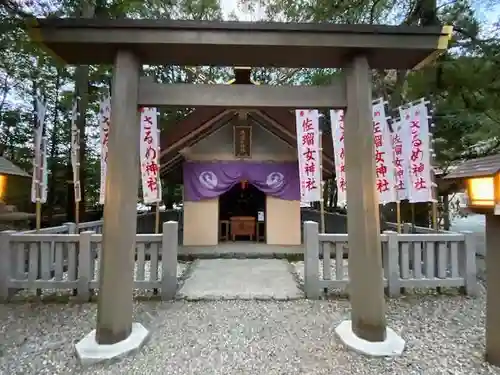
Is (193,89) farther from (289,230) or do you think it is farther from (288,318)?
(289,230)

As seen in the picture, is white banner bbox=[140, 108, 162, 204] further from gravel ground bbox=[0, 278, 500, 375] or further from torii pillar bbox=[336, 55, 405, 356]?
torii pillar bbox=[336, 55, 405, 356]

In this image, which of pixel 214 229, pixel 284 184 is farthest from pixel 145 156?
pixel 284 184

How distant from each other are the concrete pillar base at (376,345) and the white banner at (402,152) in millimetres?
2948

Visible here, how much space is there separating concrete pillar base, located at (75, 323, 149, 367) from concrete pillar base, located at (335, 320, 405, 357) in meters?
2.07

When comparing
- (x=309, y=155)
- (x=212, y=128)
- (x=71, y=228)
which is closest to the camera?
(x=71, y=228)

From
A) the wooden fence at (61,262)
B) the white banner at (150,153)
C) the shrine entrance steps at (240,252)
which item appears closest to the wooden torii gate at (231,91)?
the wooden fence at (61,262)

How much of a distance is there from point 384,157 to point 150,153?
174 inches

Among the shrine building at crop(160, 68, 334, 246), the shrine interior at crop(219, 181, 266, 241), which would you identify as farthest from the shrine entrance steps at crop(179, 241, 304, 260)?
the shrine interior at crop(219, 181, 266, 241)

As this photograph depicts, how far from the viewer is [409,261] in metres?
5.22

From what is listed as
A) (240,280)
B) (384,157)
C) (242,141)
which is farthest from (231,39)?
(242,141)

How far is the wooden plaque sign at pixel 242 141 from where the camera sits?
941 centimetres

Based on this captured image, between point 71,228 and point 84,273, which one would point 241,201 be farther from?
point 84,273

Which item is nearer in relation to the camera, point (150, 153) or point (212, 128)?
point (150, 153)

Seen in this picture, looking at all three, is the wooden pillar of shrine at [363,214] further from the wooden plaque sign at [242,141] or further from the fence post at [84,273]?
the wooden plaque sign at [242,141]
